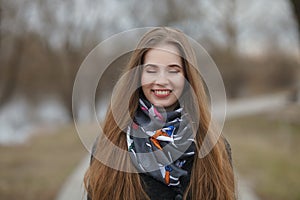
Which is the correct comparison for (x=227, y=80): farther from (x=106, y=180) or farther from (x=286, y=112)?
(x=106, y=180)

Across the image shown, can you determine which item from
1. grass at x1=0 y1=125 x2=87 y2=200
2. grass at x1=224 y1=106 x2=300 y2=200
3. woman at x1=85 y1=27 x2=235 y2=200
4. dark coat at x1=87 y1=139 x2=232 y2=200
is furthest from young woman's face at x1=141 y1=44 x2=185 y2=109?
grass at x1=224 y1=106 x2=300 y2=200

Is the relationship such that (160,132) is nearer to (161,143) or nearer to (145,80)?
(161,143)

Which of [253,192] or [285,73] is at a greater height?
[285,73]

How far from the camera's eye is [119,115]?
→ 179 cm

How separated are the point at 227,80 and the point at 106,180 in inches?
997

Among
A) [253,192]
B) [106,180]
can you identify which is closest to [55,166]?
[253,192]

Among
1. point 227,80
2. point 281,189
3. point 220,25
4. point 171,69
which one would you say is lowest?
point 281,189

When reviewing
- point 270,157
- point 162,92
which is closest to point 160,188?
point 162,92

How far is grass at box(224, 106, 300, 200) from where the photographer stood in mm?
6098

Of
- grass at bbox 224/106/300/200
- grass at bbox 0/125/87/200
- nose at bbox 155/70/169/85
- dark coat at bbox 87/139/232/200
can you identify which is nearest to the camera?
nose at bbox 155/70/169/85

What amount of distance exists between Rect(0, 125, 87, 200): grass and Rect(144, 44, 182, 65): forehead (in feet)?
12.3

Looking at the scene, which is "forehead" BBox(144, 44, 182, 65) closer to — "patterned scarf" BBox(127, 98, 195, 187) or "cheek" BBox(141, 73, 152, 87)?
"cheek" BBox(141, 73, 152, 87)

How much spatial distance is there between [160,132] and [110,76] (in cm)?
90

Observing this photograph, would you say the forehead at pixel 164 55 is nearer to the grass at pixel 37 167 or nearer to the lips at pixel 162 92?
the lips at pixel 162 92
